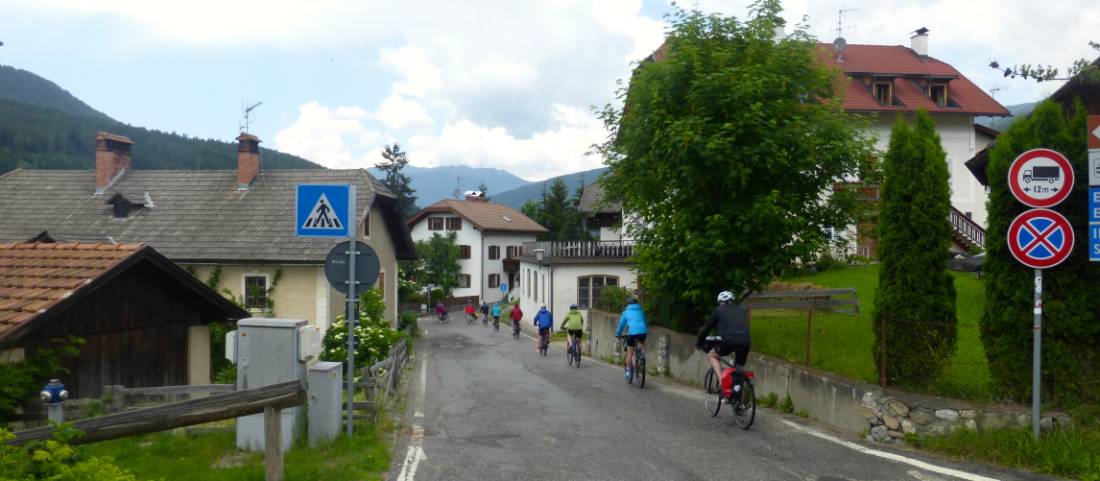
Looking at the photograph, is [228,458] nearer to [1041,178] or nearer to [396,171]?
[1041,178]

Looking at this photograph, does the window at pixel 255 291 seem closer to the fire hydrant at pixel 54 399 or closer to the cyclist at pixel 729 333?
the fire hydrant at pixel 54 399

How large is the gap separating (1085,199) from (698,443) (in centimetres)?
452

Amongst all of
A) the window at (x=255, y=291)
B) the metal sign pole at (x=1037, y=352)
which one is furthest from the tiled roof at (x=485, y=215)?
the metal sign pole at (x=1037, y=352)

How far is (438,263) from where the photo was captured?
7188 cm

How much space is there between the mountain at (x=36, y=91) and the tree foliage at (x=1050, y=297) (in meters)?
165

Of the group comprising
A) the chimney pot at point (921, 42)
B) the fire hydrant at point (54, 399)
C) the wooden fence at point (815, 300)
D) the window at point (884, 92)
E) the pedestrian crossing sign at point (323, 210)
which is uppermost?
the chimney pot at point (921, 42)

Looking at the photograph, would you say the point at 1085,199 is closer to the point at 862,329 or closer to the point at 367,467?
the point at 862,329

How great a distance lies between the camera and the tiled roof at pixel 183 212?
2770 centimetres

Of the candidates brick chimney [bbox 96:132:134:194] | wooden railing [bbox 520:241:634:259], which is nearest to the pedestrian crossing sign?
brick chimney [bbox 96:132:134:194]

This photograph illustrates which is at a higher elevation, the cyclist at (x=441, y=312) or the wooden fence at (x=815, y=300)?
the wooden fence at (x=815, y=300)

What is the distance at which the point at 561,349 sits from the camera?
31172 mm

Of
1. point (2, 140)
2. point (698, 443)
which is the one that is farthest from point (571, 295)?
point (2, 140)

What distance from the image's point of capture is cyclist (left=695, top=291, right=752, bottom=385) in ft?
33.1

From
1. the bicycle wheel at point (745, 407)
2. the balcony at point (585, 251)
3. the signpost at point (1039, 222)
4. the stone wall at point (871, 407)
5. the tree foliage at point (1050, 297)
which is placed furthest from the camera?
the balcony at point (585, 251)
